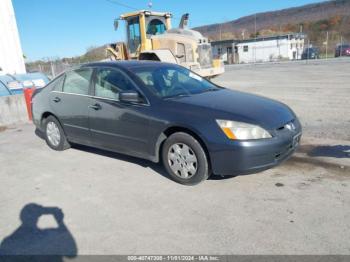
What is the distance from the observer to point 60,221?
11.6 ft

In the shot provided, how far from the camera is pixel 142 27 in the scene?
13242mm

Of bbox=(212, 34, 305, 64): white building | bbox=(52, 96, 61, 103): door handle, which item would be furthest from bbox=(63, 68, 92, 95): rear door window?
bbox=(212, 34, 305, 64): white building

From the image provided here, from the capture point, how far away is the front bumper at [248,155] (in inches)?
148

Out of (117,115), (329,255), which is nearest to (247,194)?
(329,255)

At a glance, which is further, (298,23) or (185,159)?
(298,23)

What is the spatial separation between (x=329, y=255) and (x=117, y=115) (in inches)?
125

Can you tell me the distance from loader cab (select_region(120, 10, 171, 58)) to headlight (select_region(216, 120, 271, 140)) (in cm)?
1003

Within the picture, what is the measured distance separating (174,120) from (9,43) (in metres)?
13.3

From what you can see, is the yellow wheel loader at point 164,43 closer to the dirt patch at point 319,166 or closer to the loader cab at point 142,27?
the loader cab at point 142,27

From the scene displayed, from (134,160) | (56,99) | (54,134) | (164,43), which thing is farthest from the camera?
(164,43)

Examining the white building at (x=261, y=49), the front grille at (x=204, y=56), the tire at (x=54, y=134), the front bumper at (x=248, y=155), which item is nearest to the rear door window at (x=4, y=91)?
the tire at (x=54, y=134)

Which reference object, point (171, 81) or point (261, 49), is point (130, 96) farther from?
point (261, 49)

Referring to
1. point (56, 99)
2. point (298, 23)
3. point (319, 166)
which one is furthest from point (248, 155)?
point (298, 23)

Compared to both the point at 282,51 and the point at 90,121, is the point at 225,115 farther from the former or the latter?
the point at 282,51
